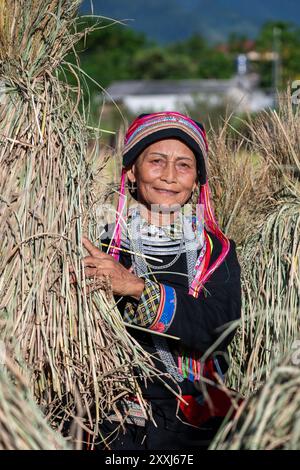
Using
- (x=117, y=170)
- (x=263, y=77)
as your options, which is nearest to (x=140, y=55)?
(x=263, y=77)

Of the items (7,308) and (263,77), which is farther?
(263,77)

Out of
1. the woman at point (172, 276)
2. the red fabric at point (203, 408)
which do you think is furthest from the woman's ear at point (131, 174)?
the red fabric at point (203, 408)

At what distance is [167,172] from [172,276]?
0.32m

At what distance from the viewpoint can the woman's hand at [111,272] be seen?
5.69 feet

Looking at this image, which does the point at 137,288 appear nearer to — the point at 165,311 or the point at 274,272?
the point at 165,311

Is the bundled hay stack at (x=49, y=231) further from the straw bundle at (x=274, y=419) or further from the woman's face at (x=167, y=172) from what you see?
the straw bundle at (x=274, y=419)

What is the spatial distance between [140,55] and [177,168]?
178 feet

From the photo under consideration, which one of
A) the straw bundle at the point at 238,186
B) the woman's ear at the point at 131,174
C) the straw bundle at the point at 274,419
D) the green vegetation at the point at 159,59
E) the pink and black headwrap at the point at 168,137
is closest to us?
the straw bundle at the point at 274,419

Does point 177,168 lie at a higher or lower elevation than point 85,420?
higher

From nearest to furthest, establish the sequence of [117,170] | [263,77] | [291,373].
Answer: [291,373] < [117,170] < [263,77]

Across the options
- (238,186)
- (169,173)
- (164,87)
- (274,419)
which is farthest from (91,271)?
(164,87)

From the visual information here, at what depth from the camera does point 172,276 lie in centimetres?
201
